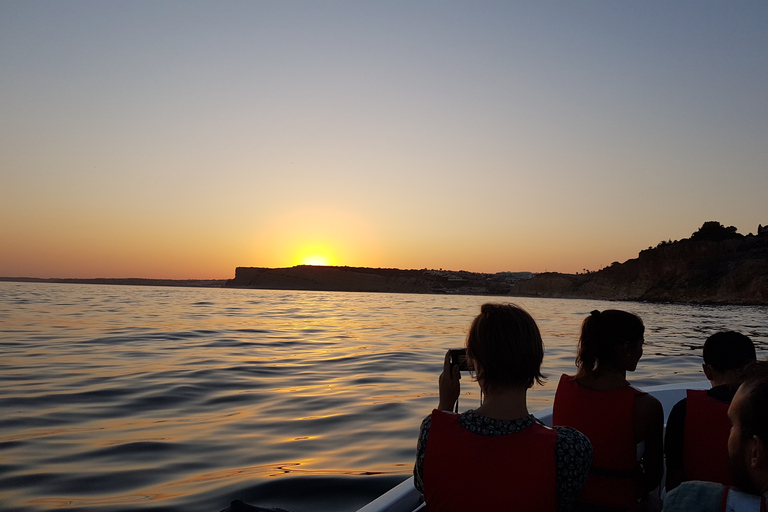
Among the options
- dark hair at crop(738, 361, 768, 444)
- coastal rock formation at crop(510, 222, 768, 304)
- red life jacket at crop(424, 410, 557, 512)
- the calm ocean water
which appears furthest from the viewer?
coastal rock formation at crop(510, 222, 768, 304)

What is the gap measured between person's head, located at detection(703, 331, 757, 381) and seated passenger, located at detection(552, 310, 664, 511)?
0.33 metres

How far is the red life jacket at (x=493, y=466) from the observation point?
2.18m

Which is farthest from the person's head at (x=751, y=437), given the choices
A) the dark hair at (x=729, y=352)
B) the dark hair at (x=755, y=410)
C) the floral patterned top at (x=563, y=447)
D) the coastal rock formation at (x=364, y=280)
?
the coastal rock formation at (x=364, y=280)

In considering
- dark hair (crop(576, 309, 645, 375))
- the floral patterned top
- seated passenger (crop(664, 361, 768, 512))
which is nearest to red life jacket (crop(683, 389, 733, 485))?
dark hair (crop(576, 309, 645, 375))

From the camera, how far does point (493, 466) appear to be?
219 centimetres

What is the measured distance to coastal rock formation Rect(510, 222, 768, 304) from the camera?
2820 inches

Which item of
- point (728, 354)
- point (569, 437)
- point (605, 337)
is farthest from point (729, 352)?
point (569, 437)

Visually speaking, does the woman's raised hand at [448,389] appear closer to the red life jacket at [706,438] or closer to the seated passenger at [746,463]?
the seated passenger at [746,463]

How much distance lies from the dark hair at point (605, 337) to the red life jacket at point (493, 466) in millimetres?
973

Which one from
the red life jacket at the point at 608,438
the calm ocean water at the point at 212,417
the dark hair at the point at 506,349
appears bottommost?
the calm ocean water at the point at 212,417

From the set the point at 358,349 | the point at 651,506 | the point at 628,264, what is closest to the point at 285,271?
the point at 628,264

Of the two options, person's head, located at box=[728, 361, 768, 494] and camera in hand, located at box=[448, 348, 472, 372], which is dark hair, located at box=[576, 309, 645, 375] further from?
person's head, located at box=[728, 361, 768, 494]

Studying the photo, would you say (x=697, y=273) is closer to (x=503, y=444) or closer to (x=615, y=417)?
(x=615, y=417)

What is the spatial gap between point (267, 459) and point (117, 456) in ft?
4.92
